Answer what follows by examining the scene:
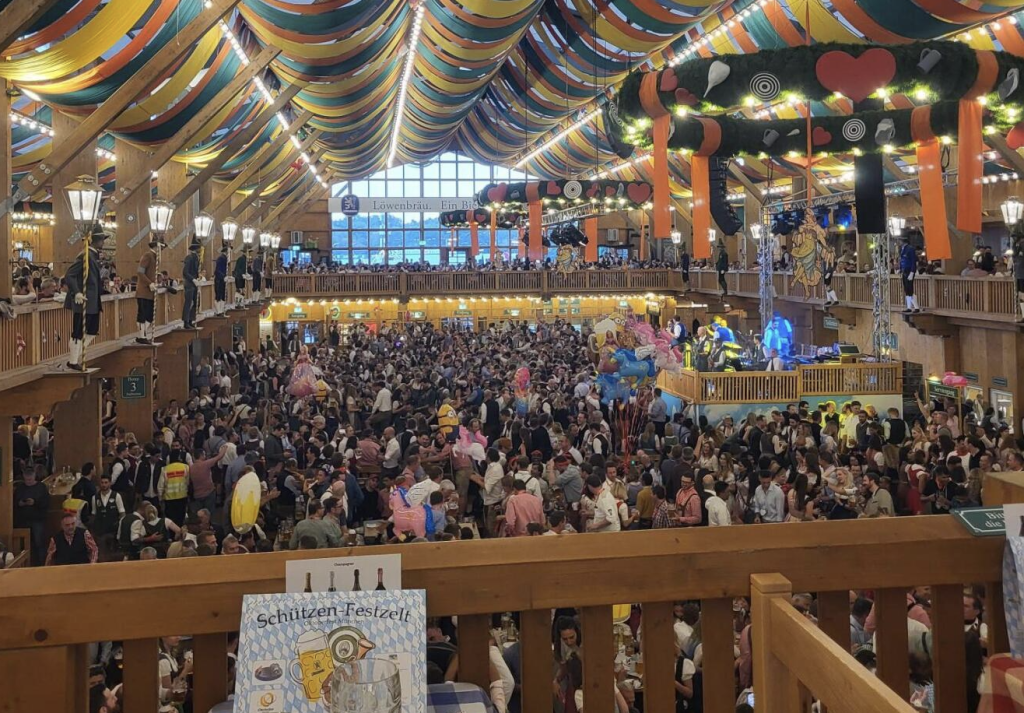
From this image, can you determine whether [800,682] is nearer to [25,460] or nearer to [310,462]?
[310,462]

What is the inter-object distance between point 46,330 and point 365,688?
8687 mm

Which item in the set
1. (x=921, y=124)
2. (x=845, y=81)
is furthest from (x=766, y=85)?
(x=921, y=124)

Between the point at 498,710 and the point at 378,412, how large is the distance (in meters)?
11.4

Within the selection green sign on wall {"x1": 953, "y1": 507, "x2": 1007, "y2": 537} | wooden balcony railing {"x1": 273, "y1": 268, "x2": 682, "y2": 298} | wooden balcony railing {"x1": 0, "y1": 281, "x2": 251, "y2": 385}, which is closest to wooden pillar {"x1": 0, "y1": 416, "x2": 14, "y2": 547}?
wooden balcony railing {"x1": 0, "y1": 281, "x2": 251, "y2": 385}

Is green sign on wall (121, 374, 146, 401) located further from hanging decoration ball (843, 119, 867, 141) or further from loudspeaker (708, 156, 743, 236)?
hanging decoration ball (843, 119, 867, 141)

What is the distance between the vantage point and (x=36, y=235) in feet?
97.6

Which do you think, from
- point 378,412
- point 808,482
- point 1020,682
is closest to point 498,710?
point 1020,682

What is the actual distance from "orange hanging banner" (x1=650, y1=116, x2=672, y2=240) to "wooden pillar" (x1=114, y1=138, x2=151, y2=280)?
23.0 ft

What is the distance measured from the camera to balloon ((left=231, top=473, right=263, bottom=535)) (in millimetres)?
7527

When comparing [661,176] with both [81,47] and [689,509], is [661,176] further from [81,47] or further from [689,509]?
[81,47]

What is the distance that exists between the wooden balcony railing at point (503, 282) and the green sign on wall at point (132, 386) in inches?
778

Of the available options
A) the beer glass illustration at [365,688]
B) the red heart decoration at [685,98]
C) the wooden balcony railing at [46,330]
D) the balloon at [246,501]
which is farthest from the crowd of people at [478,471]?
the red heart decoration at [685,98]

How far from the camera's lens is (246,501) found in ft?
24.8

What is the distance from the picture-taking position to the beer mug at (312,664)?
1519 mm
